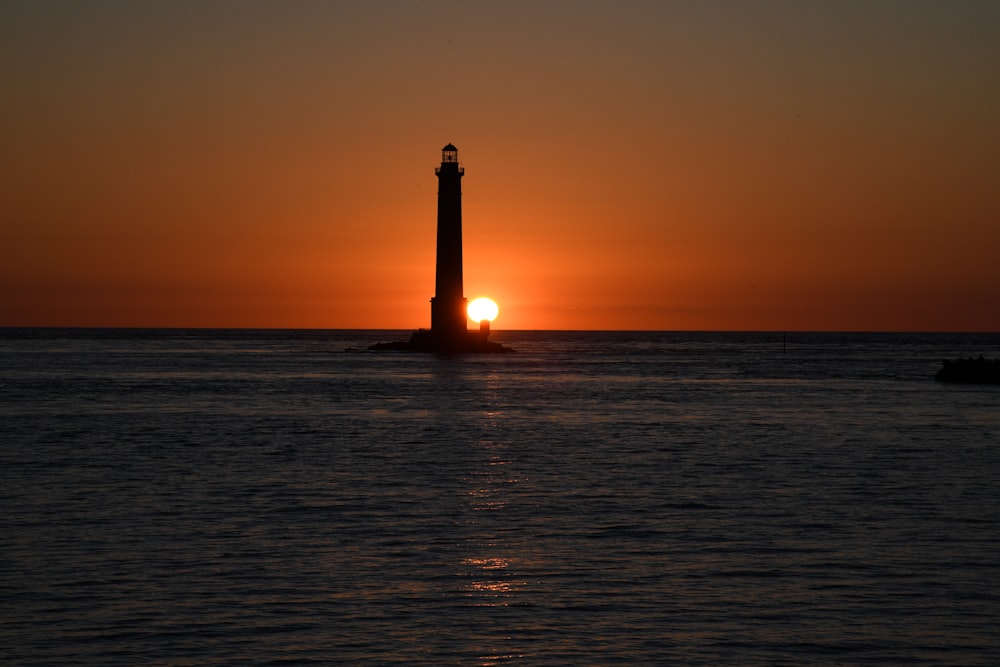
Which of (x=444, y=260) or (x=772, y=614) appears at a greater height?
(x=444, y=260)

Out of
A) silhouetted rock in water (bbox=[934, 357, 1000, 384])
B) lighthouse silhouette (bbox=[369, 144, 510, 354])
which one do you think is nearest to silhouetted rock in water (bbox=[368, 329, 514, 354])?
lighthouse silhouette (bbox=[369, 144, 510, 354])

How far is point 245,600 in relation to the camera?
50.3 feet

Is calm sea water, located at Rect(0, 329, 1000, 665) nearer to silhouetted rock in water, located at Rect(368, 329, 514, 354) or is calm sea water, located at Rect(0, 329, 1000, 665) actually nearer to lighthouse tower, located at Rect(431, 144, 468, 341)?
lighthouse tower, located at Rect(431, 144, 468, 341)

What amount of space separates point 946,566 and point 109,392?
55591 millimetres

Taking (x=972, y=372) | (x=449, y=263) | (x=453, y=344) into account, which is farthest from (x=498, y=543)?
(x=453, y=344)

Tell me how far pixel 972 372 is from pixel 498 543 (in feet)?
230

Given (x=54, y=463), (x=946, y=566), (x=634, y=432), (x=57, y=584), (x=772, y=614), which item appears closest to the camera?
(x=772, y=614)

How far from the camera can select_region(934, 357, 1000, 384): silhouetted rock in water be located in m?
81.4

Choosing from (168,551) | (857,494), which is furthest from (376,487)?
(857,494)

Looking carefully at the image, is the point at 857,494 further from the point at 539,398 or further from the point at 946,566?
the point at 539,398

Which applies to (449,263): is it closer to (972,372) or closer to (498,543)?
(972,372)

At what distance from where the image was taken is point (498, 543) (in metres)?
19.5

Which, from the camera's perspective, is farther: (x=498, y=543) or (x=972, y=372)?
(x=972, y=372)

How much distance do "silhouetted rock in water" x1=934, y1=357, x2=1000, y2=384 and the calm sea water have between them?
4037 centimetres
